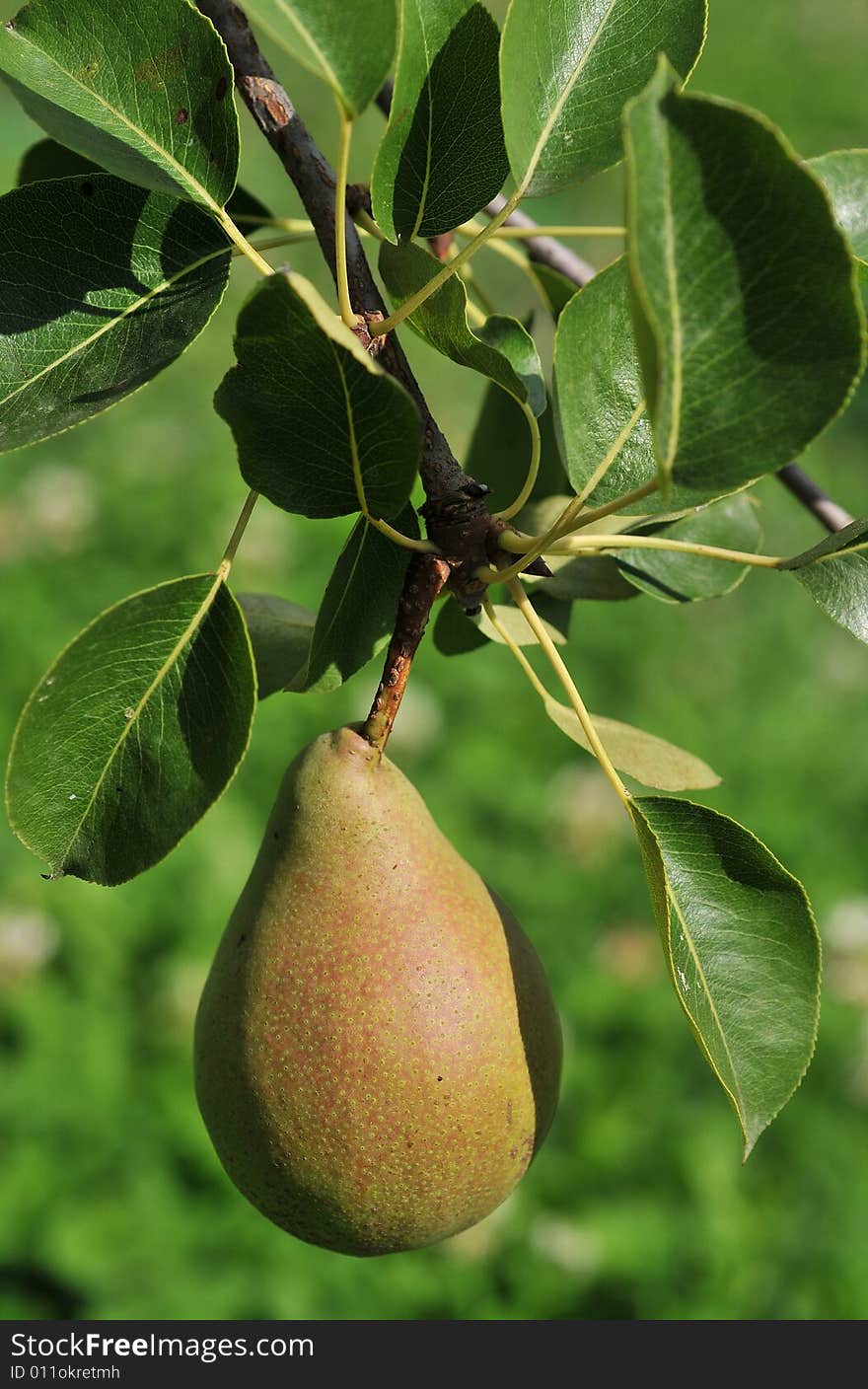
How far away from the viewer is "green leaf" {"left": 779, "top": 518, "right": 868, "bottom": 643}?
69cm

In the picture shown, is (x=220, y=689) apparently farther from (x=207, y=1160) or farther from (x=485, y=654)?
(x=485, y=654)

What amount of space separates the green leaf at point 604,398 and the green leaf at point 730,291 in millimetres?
145

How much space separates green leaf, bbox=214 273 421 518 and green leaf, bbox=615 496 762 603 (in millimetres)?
248

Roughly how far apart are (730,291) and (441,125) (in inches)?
9.1

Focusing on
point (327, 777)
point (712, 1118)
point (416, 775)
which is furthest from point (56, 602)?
point (327, 777)

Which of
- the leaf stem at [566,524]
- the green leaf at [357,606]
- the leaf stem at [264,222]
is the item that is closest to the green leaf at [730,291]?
the leaf stem at [566,524]

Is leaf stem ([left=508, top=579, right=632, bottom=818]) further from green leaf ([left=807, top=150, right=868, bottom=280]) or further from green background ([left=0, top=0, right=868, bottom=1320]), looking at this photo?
green background ([left=0, top=0, right=868, bottom=1320])

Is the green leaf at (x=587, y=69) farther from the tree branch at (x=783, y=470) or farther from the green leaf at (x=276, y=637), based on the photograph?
the green leaf at (x=276, y=637)

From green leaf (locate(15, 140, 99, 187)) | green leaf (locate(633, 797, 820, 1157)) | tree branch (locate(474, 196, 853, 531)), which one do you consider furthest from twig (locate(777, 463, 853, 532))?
green leaf (locate(15, 140, 99, 187))

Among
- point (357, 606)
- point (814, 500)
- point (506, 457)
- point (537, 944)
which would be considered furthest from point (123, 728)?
point (537, 944)

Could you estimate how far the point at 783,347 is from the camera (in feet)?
1.69

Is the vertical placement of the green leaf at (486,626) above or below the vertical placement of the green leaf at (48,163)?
below

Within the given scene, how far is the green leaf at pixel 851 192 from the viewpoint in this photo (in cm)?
71

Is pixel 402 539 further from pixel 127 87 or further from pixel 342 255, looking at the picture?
pixel 127 87
